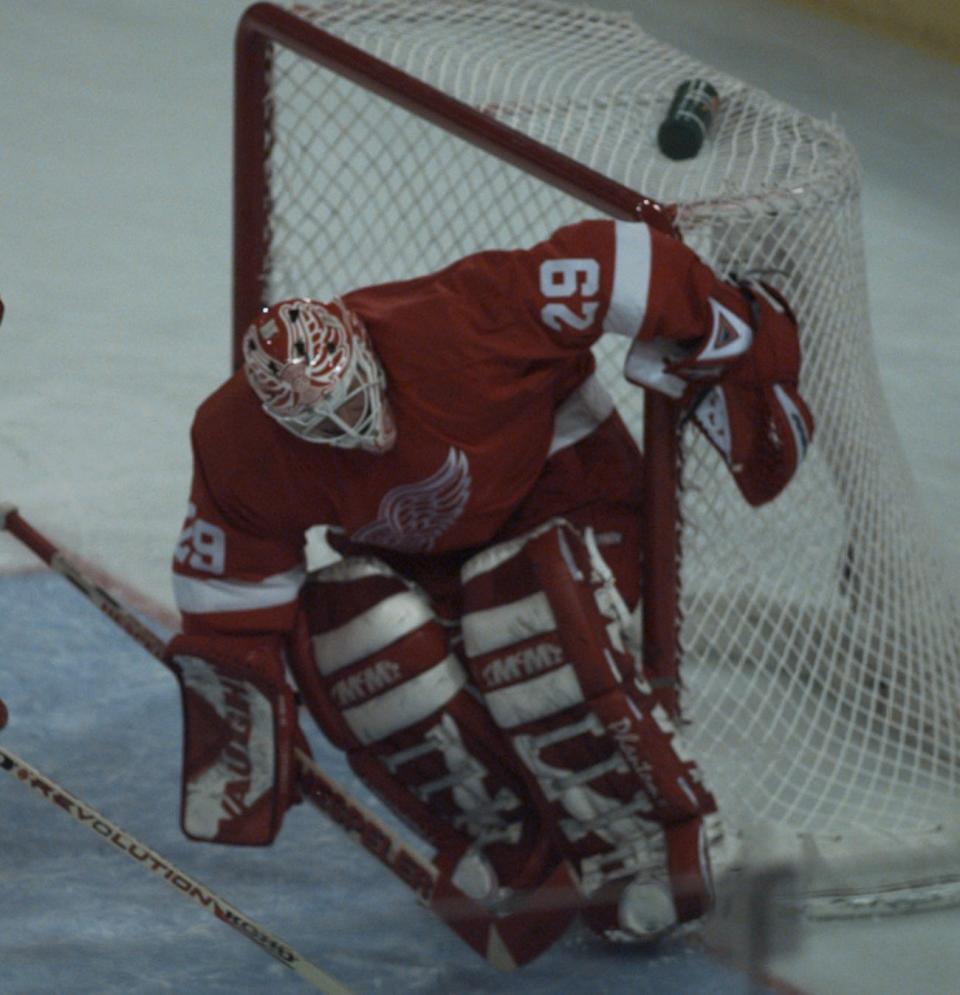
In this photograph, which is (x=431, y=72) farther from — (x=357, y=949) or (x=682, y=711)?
(x=357, y=949)

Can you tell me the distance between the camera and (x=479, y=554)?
2.26 m

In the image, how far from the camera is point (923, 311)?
155 inches

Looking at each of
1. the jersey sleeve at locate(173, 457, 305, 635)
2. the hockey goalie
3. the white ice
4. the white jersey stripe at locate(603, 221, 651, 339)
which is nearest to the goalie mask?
the hockey goalie

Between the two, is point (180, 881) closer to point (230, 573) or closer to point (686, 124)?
point (230, 573)

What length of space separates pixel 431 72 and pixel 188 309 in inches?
60.3

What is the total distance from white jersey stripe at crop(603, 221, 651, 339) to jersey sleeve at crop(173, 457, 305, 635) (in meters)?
0.48

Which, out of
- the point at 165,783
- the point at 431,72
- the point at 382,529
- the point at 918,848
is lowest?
the point at 165,783

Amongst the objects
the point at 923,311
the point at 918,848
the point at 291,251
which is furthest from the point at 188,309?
the point at 918,848

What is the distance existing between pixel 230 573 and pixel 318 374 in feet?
1.06

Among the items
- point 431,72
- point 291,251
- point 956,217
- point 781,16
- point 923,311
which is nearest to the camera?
point 431,72

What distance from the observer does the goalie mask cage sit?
2266mm

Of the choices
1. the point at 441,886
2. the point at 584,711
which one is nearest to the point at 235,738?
the point at 441,886

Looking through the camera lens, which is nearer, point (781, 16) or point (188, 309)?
point (188, 309)

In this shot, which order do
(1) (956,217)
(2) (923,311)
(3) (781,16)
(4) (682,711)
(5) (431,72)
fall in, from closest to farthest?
(4) (682,711)
(5) (431,72)
(2) (923,311)
(1) (956,217)
(3) (781,16)
